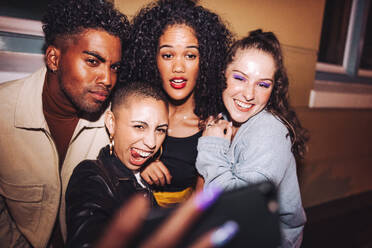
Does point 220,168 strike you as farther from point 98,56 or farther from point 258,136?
point 98,56

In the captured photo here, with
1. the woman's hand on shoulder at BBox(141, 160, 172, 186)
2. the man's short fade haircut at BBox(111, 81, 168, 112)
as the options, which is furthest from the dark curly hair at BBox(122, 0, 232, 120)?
the woman's hand on shoulder at BBox(141, 160, 172, 186)

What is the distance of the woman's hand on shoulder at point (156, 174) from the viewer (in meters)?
1.48

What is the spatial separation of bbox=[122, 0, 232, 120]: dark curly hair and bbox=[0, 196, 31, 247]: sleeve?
1.22 meters

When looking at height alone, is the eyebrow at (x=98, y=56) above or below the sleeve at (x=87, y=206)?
above

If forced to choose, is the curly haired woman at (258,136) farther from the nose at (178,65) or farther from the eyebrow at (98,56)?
the eyebrow at (98,56)

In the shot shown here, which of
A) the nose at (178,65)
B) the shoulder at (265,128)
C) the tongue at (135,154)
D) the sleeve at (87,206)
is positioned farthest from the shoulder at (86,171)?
the shoulder at (265,128)

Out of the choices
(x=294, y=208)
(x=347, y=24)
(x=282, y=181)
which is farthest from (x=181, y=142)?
(x=347, y=24)

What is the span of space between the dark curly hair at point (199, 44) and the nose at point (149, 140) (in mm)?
542

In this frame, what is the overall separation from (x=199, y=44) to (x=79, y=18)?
0.81 metres

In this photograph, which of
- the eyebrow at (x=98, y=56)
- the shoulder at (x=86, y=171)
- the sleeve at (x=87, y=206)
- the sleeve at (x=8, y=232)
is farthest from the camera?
the sleeve at (x=8, y=232)

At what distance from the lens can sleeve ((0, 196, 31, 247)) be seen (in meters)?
1.38

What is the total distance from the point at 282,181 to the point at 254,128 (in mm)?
354

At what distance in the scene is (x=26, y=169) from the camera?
136cm

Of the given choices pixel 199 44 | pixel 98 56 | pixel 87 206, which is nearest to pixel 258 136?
pixel 199 44
